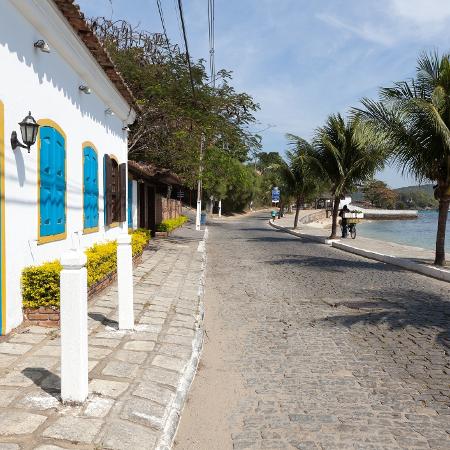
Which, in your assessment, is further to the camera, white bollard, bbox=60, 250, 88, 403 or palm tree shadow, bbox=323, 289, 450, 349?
palm tree shadow, bbox=323, 289, 450, 349

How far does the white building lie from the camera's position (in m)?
4.88

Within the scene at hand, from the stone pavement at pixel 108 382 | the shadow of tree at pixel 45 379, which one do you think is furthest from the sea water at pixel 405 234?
the shadow of tree at pixel 45 379

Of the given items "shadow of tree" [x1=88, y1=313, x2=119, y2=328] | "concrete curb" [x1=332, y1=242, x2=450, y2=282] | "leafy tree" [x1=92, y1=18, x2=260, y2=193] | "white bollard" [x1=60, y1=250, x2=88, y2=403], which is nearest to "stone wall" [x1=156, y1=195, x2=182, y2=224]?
"leafy tree" [x1=92, y1=18, x2=260, y2=193]

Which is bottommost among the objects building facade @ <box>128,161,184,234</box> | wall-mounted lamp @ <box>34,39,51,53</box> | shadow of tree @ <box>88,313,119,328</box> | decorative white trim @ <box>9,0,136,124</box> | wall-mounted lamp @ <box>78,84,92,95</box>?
shadow of tree @ <box>88,313,119,328</box>

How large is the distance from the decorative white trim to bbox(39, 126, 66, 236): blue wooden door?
1.12m

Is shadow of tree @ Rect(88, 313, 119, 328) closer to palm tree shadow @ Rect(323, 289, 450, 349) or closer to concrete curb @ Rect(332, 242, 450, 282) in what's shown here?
palm tree shadow @ Rect(323, 289, 450, 349)

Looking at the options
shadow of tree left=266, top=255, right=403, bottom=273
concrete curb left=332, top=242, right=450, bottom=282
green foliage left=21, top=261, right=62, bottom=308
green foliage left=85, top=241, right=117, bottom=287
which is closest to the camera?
green foliage left=21, top=261, right=62, bottom=308

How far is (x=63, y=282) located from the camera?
10.6 feet

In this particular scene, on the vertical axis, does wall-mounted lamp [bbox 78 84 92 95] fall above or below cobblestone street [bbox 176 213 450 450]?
above

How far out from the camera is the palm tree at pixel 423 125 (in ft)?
35.9

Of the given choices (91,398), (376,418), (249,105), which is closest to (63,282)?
(91,398)

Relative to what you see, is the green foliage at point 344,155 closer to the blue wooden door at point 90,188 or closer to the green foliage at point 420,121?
the green foliage at point 420,121

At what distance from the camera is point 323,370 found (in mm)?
4641

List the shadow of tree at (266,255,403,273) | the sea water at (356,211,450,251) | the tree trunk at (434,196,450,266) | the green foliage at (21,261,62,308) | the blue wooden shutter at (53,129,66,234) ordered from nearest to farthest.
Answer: the green foliage at (21,261,62,308), the blue wooden shutter at (53,129,66,234), the tree trunk at (434,196,450,266), the shadow of tree at (266,255,403,273), the sea water at (356,211,450,251)
